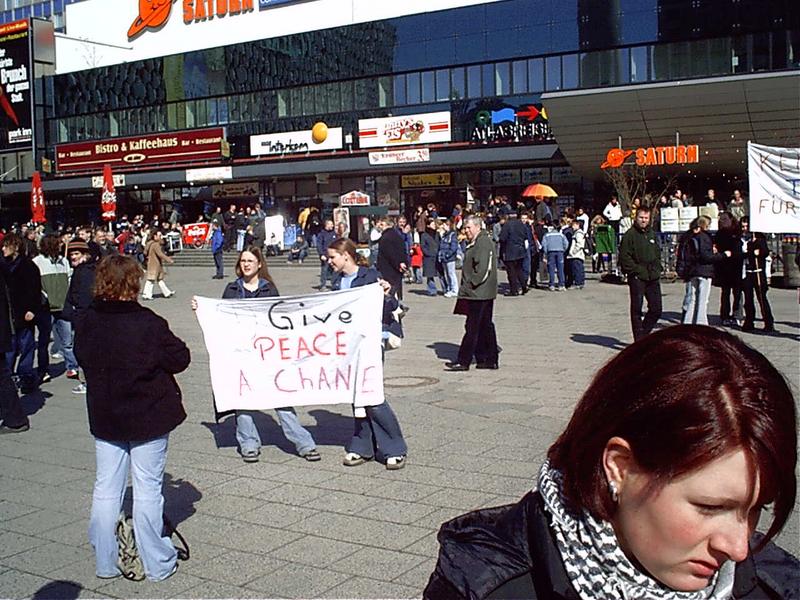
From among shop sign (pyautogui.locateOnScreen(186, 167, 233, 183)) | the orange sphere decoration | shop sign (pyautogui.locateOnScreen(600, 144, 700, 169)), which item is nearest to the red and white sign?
the orange sphere decoration

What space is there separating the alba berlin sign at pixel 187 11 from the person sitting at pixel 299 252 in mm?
19395

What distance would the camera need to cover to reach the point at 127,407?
5.32 m

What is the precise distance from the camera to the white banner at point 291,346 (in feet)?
25.3

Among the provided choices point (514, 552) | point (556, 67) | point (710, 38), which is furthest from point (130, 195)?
point (514, 552)

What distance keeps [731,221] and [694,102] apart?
1901 centimetres

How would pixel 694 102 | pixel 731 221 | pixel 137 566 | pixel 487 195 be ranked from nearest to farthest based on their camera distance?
pixel 137 566 → pixel 731 221 → pixel 694 102 → pixel 487 195

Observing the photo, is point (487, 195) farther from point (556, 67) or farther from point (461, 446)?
point (461, 446)

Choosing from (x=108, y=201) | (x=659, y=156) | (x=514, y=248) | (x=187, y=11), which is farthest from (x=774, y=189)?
Answer: (x=187, y=11)

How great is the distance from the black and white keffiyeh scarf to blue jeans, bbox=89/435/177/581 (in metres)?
4.17

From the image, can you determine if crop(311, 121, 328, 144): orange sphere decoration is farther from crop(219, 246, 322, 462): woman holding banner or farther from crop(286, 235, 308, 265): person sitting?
crop(219, 246, 322, 462): woman holding banner

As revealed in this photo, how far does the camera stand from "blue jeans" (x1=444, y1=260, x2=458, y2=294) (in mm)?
22734

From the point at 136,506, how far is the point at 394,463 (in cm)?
242

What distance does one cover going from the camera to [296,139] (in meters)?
46.1

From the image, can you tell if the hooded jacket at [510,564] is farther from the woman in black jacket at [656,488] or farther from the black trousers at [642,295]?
the black trousers at [642,295]
